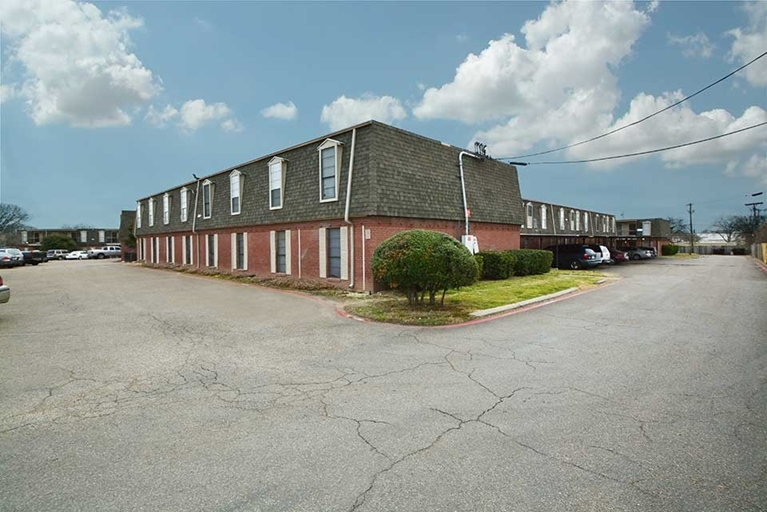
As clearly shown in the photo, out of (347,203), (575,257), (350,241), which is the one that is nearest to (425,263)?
(350,241)

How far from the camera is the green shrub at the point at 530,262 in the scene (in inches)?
767

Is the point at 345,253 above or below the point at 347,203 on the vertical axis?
below

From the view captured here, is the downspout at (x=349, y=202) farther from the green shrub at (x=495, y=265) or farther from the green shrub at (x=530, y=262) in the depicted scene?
the green shrub at (x=530, y=262)

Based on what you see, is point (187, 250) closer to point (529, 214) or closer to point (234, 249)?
point (234, 249)

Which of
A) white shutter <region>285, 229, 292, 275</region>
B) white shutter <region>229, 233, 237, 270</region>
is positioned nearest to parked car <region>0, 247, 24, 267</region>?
white shutter <region>229, 233, 237, 270</region>

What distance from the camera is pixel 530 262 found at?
65.2ft

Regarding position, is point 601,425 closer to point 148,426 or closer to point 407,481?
point 407,481

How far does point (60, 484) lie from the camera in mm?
3055

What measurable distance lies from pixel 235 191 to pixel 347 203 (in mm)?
9910

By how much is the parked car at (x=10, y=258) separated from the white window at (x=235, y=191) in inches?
999

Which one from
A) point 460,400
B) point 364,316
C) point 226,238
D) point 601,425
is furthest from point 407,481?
point 226,238

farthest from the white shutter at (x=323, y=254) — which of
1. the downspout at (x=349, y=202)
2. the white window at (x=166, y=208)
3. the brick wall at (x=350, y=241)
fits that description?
the white window at (x=166, y=208)

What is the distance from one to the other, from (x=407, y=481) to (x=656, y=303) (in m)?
11.5

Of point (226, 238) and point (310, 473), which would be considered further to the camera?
point (226, 238)
